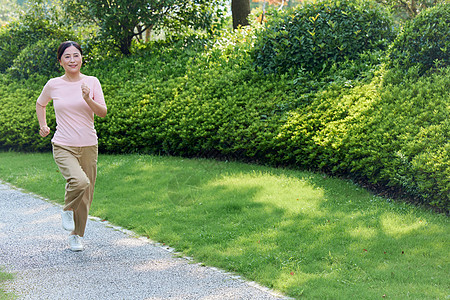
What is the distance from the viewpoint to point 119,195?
23.9ft

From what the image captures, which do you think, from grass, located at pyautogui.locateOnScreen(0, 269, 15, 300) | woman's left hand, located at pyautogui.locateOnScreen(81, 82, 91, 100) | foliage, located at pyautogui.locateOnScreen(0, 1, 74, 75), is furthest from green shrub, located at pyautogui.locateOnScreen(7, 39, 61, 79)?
grass, located at pyautogui.locateOnScreen(0, 269, 15, 300)

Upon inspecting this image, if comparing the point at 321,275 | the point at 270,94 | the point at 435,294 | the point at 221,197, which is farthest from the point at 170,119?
the point at 435,294

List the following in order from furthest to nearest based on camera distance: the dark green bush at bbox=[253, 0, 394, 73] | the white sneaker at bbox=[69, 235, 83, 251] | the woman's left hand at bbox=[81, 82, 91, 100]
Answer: the dark green bush at bbox=[253, 0, 394, 73] → the white sneaker at bbox=[69, 235, 83, 251] → the woman's left hand at bbox=[81, 82, 91, 100]

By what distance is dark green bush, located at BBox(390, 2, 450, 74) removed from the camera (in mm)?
7152

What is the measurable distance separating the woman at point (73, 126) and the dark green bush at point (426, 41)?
4.75 m

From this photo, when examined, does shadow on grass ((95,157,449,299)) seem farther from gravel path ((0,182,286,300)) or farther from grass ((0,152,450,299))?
gravel path ((0,182,286,300))

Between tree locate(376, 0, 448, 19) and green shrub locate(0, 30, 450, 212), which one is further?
tree locate(376, 0, 448, 19)

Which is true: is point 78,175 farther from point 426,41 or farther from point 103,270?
point 426,41

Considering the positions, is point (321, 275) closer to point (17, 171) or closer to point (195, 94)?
point (195, 94)

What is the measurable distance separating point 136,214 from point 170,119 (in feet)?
10.9

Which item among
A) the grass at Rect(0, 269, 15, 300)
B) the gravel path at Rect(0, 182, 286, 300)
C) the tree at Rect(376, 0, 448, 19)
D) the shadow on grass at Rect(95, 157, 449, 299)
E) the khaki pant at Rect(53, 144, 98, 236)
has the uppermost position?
the tree at Rect(376, 0, 448, 19)

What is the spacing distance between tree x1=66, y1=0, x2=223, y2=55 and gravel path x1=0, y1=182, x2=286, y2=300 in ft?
21.6

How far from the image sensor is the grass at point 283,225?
165 inches

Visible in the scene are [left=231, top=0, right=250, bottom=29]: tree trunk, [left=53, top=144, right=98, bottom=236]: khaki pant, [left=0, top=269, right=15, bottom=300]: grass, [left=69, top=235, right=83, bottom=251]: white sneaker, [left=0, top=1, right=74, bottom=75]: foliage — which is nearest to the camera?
[left=0, top=269, right=15, bottom=300]: grass
